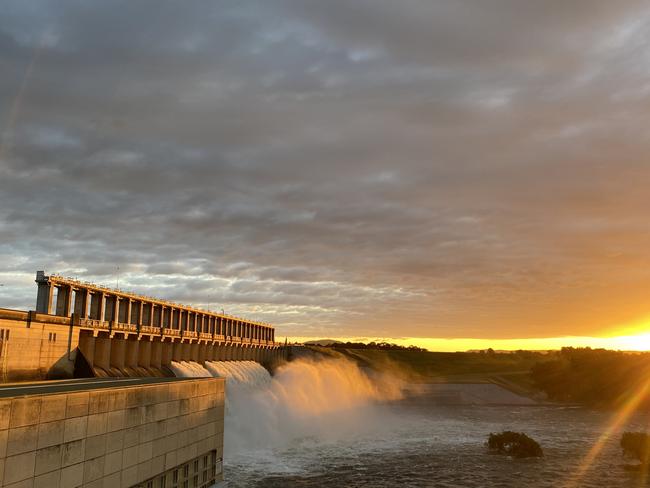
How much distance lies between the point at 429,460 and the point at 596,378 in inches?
3994

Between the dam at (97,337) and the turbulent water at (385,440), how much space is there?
5.93 m

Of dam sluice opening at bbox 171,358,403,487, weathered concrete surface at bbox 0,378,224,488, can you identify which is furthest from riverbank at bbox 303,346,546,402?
weathered concrete surface at bbox 0,378,224,488

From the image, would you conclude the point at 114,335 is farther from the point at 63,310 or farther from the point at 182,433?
the point at 182,433

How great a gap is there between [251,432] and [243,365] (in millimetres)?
40157

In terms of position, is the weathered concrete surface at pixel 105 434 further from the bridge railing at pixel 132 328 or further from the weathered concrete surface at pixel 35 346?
the bridge railing at pixel 132 328

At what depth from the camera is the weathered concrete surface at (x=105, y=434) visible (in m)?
22.2

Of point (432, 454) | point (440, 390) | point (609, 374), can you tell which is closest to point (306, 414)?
point (432, 454)

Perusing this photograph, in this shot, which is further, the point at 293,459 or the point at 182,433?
the point at 293,459

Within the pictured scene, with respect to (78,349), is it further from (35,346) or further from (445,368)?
(445,368)

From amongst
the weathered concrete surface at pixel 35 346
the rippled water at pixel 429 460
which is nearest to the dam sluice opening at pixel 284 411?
the rippled water at pixel 429 460

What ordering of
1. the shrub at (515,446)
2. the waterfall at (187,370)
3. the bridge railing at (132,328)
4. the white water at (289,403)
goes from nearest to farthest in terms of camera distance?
1. the bridge railing at (132,328)
2. the shrub at (515,446)
3. the white water at (289,403)
4. the waterfall at (187,370)

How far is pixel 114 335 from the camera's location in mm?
66875

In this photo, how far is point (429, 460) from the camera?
57656 mm

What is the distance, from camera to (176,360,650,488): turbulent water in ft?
162
